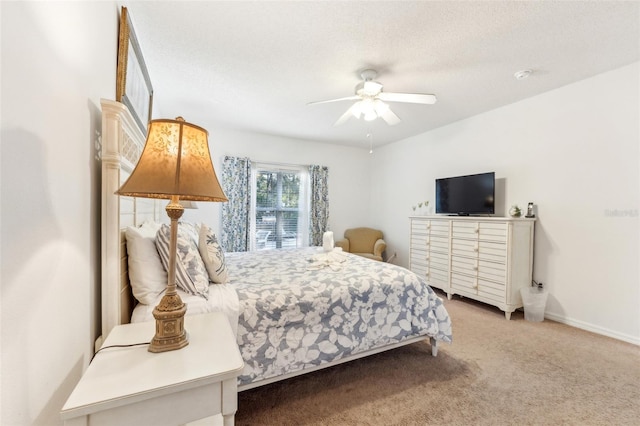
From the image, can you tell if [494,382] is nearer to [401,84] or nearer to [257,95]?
[401,84]

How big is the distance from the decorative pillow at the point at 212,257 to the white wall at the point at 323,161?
265 centimetres

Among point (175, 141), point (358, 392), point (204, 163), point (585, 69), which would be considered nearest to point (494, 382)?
point (358, 392)

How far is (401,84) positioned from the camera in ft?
9.30

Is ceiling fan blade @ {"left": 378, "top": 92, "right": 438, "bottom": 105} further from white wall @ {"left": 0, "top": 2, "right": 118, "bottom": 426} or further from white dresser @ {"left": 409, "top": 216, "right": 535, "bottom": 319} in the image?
white wall @ {"left": 0, "top": 2, "right": 118, "bottom": 426}

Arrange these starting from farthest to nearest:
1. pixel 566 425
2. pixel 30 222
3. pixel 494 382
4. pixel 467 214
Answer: pixel 467 214, pixel 494 382, pixel 566 425, pixel 30 222

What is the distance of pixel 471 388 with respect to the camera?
1.82 meters

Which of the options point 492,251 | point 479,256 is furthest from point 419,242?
point 492,251

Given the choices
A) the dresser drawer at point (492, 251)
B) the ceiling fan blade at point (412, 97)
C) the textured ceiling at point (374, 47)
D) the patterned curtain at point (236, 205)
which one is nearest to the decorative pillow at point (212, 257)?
the textured ceiling at point (374, 47)

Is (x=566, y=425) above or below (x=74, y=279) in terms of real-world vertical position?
below

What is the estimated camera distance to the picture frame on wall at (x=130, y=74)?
1.56m

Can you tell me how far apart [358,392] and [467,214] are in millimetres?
2878

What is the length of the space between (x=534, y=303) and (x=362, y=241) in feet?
8.78

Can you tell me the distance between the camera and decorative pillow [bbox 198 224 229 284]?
1771 mm

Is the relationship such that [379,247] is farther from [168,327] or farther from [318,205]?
[168,327]
